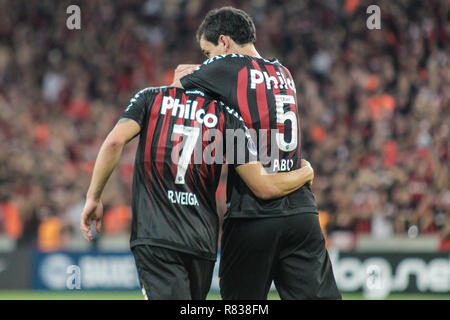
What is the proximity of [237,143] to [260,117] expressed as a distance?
9.6 inches

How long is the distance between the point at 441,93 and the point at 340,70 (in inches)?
81.3

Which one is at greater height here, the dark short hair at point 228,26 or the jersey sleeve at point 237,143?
the dark short hair at point 228,26

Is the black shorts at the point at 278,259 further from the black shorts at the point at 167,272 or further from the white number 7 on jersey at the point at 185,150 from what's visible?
the white number 7 on jersey at the point at 185,150

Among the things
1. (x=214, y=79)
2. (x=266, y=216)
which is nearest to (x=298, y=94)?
(x=214, y=79)

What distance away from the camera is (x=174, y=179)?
352 cm

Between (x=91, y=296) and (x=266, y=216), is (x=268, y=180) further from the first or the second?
(x=91, y=296)

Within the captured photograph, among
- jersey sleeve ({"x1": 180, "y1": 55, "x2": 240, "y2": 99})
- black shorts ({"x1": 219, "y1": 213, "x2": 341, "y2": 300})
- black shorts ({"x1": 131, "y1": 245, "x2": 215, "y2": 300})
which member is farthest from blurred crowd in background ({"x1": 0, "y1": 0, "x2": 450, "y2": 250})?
black shorts ({"x1": 131, "y1": 245, "x2": 215, "y2": 300})

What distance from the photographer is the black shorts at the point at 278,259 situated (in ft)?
12.3

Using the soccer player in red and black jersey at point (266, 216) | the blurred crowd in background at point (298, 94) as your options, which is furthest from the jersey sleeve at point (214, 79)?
the blurred crowd in background at point (298, 94)

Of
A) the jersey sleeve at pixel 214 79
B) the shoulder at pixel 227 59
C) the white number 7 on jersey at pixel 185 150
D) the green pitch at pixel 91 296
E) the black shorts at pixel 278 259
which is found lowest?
the green pitch at pixel 91 296

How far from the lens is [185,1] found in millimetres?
14883

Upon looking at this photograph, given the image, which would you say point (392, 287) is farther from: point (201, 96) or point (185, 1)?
point (185, 1)

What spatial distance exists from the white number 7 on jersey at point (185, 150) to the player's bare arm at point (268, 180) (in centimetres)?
28
